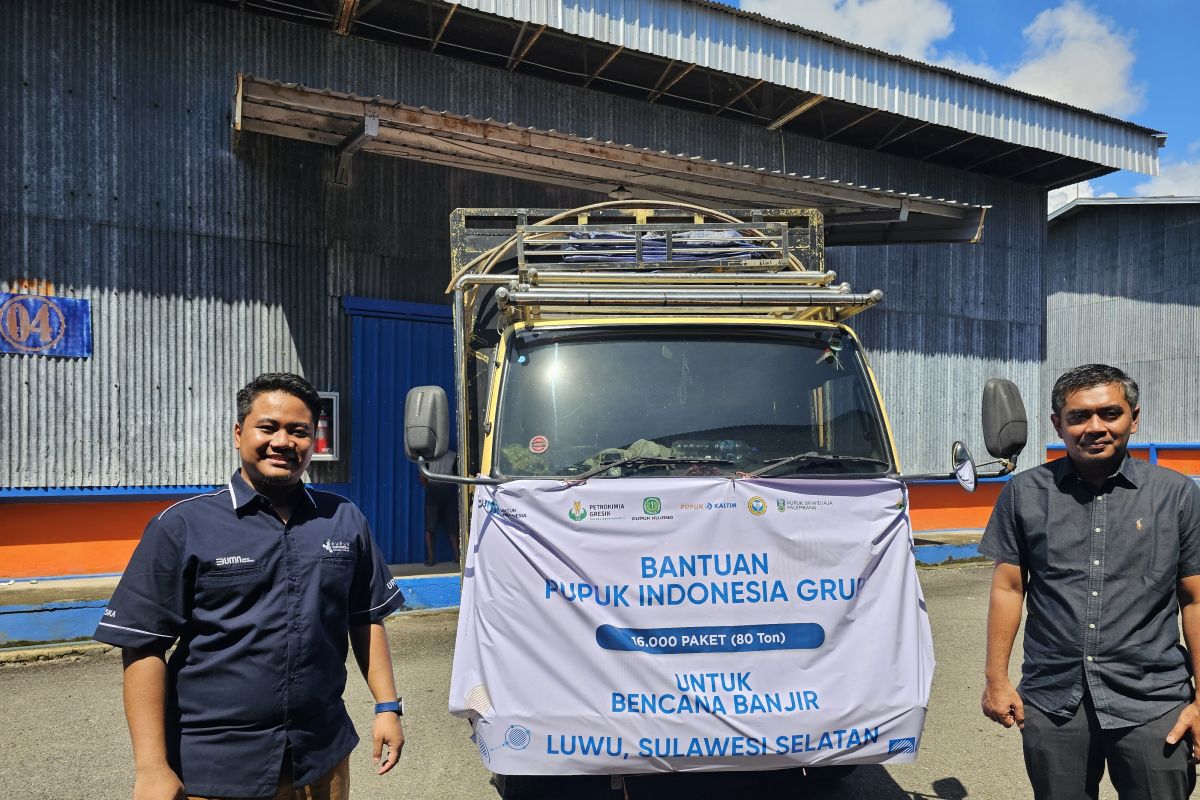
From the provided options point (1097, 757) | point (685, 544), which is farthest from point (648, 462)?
point (1097, 757)

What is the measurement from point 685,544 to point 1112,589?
149 cm

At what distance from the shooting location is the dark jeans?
8.73ft

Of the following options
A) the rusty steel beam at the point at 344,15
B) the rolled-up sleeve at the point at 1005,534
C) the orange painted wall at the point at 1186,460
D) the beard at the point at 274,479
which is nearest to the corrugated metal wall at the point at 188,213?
the rusty steel beam at the point at 344,15

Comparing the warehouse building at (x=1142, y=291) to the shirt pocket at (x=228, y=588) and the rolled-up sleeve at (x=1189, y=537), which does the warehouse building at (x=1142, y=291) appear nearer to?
the rolled-up sleeve at (x=1189, y=537)

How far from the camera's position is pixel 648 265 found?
5117 mm

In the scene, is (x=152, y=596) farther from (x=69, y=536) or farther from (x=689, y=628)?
(x=69, y=536)

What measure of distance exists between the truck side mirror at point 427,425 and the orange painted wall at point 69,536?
5.72 m

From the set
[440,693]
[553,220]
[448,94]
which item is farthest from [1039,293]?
[440,693]

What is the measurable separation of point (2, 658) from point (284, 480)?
562 cm

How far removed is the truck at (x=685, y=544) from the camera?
10.8ft

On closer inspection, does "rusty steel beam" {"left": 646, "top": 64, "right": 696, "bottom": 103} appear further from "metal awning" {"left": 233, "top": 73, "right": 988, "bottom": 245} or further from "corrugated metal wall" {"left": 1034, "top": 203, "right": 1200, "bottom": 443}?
"corrugated metal wall" {"left": 1034, "top": 203, "right": 1200, "bottom": 443}

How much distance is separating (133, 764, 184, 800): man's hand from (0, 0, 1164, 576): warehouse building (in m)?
A: 6.81

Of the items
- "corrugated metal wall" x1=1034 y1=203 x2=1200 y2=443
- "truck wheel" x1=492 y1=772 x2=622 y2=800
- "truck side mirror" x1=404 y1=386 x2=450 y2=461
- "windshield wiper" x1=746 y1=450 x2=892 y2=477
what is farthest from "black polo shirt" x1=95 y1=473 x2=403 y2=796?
"corrugated metal wall" x1=1034 y1=203 x2=1200 y2=443

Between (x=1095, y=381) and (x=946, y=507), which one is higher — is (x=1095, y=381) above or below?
above
